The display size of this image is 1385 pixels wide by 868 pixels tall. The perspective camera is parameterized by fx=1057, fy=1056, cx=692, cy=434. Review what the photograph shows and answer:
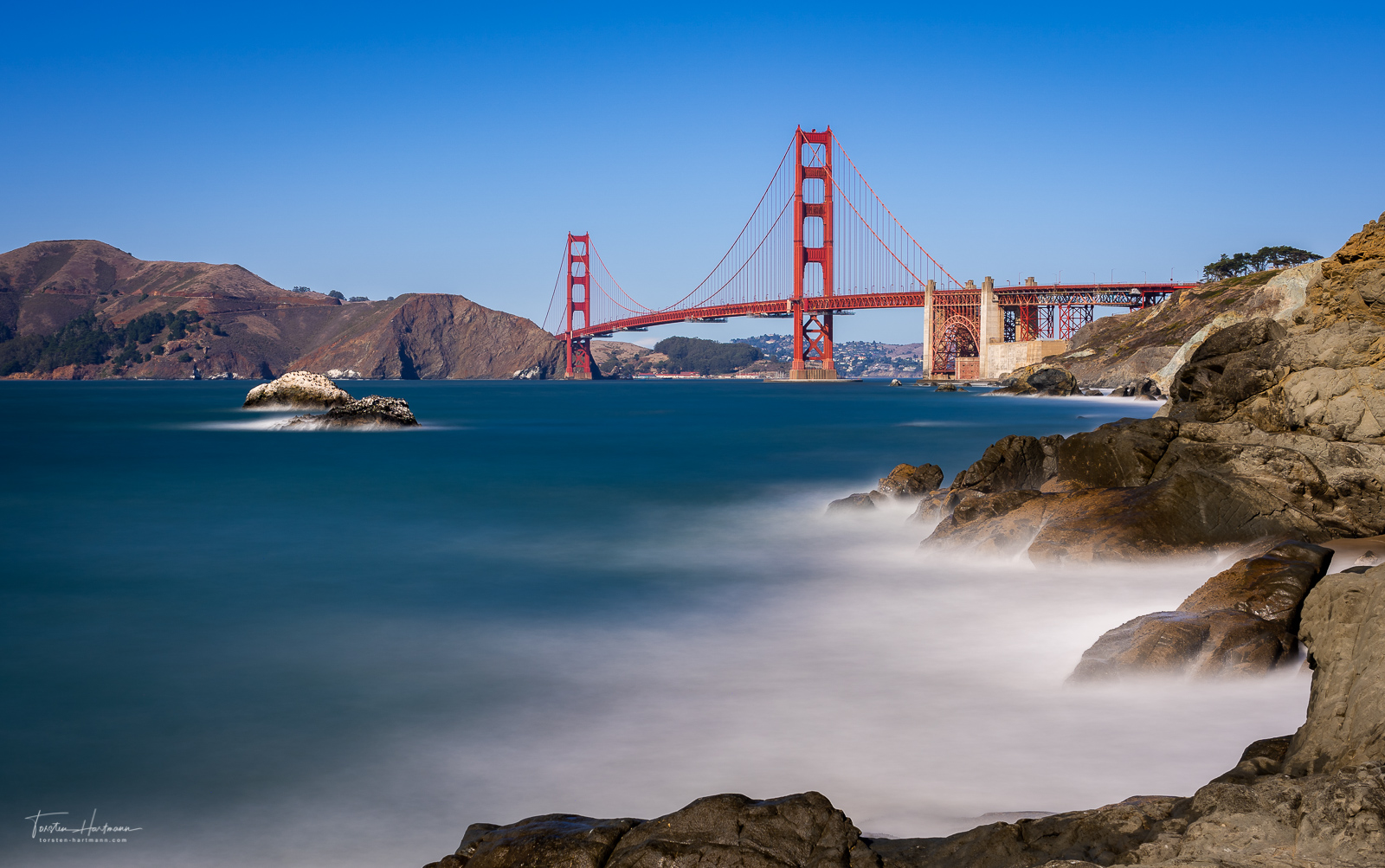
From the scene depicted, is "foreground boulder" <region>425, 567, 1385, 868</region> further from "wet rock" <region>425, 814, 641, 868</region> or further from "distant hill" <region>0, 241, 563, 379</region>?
"distant hill" <region>0, 241, 563, 379</region>

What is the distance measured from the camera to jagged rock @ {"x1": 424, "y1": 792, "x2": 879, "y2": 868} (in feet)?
8.96

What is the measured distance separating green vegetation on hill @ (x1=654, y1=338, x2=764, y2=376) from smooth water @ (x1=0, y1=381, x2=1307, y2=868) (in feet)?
548

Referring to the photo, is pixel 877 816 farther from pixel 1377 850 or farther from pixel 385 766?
pixel 385 766

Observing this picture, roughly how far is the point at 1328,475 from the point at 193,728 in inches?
329

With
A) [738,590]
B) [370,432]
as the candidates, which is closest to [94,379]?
[370,432]

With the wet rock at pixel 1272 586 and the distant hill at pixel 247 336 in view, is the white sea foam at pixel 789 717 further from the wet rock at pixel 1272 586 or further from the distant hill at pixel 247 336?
the distant hill at pixel 247 336

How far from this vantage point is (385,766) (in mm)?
4363

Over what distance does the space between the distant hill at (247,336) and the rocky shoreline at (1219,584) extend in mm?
133176

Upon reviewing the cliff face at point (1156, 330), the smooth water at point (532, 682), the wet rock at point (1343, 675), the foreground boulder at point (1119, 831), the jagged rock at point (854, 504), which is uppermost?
the cliff face at point (1156, 330)

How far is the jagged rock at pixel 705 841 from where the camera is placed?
108 inches

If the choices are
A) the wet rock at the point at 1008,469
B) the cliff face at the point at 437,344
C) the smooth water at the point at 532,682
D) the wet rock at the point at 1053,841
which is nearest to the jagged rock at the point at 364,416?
the smooth water at the point at 532,682

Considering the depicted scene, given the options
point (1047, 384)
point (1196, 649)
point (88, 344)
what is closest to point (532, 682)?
point (1196, 649)

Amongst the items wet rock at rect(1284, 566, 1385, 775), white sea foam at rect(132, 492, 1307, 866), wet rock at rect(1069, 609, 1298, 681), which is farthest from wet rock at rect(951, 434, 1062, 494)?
wet rock at rect(1284, 566, 1385, 775)

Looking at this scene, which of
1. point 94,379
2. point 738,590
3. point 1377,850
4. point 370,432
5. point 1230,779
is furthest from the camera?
point 94,379
